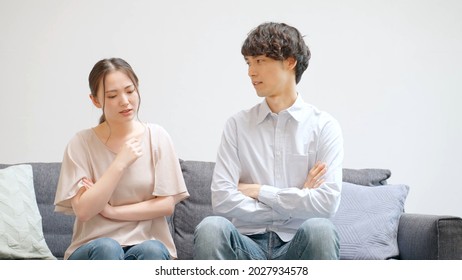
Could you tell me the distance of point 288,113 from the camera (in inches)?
99.5

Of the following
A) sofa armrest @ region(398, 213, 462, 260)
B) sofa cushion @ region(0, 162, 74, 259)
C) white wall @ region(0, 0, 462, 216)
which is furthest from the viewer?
white wall @ region(0, 0, 462, 216)

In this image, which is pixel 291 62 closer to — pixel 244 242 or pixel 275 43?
Answer: pixel 275 43

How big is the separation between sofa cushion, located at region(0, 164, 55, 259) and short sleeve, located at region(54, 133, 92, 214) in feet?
1.36

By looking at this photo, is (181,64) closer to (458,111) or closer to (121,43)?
(121,43)

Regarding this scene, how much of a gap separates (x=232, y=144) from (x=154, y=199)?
329mm

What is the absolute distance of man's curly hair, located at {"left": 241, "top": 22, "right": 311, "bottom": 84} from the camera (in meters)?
2.48

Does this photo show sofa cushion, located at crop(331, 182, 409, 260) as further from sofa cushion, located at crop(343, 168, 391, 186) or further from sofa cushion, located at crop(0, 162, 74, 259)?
sofa cushion, located at crop(0, 162, 74, 259)

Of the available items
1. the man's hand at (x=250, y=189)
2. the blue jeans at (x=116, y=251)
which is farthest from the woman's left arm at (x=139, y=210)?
the man's hand at (x=250, y=189)

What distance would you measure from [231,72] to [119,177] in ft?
4.63

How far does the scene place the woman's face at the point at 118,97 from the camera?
2457 millimetres

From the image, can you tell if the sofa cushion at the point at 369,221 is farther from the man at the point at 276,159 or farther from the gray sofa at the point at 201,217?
the man at the point at 276,159

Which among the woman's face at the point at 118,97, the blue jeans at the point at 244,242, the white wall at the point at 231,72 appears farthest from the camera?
the white wall at the point at 231,72

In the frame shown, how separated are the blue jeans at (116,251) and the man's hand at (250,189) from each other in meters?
0.33

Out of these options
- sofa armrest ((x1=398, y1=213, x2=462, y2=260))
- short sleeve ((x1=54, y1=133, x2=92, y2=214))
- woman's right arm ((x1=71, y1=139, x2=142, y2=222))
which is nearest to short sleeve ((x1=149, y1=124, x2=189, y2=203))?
woman's right arm ((x1=71, y1=139, x2=142, y2=222))
